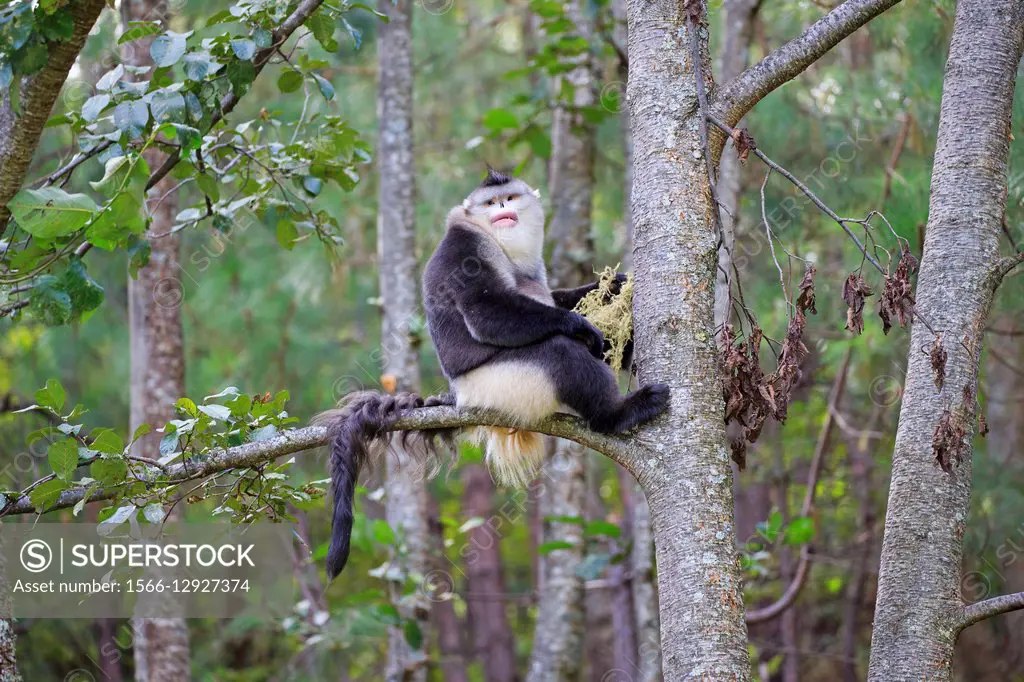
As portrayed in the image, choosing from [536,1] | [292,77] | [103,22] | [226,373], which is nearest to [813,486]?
[536,1]

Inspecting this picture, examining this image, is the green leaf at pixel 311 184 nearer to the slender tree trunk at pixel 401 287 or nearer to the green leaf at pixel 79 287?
the green leaf at pixel 79 287

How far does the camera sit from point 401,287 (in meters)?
5.65

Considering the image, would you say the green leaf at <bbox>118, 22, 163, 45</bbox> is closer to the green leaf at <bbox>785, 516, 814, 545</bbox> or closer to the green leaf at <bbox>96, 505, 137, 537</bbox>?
the green leaf at <bbox>96, 505, 137, 537</bbox>

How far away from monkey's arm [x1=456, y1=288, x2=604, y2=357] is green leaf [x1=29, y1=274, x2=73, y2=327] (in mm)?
1267

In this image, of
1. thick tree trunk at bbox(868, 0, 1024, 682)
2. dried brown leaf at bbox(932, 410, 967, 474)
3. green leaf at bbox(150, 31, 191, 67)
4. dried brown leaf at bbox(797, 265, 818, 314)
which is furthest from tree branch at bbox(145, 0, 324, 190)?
dried brown leaf at bbox(932, 410, 967, 474)

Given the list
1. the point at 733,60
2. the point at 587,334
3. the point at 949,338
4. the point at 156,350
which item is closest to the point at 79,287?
the point at 587,334

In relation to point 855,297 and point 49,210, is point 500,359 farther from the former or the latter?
point 49,210

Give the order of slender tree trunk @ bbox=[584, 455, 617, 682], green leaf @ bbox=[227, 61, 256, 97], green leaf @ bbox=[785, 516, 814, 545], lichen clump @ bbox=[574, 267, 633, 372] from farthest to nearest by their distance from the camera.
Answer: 1. slender tree trunk @ bbox=[584, 455, 617, 682]
2. green leaf @ bbox=[785, 516, 814, 545]
3. lichen clump @ bbox=[574, 267, 633, 372]
4. green leaf @ bbox=[227, 61, 256, 97]

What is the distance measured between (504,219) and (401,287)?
77.9 inches

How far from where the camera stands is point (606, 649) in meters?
8.86

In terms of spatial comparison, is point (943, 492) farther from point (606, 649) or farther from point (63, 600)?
point (606, 649)

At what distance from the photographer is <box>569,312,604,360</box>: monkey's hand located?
3201 mm

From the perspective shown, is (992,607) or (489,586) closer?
(992,607)

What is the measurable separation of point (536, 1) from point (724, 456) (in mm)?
3508
